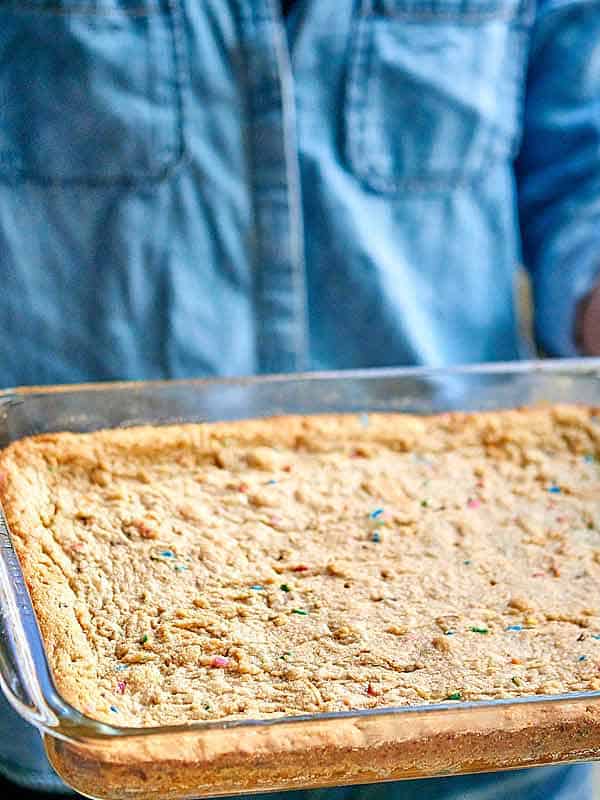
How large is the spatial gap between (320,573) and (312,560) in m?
0.02

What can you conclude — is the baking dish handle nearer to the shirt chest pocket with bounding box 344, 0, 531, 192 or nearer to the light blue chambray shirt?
the light blue chambray shirt

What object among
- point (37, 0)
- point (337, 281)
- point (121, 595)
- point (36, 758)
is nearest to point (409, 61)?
point (337, 281)

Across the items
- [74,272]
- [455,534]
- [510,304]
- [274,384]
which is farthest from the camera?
[510,304]

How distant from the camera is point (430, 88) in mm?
1039

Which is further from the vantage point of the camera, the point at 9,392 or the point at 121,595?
the point at 9,392

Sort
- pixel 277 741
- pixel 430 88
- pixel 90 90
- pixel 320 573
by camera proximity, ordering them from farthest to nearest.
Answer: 1. pixel 430 88
2. pixel 90 90
3. pixel 320 573
4. pixel 277 741

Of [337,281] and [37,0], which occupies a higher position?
[37,0]

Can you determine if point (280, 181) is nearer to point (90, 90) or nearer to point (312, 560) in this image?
point (90, 90)

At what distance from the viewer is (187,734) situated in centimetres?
47

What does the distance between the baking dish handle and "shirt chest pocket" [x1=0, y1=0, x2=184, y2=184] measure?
51 cm

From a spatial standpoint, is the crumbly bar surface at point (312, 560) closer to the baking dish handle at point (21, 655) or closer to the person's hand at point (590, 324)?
the baking dish handle at point (21, 655)

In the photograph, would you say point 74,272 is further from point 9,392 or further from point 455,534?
point 455,534

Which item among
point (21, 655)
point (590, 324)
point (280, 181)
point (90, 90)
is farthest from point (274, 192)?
point (21, 655)

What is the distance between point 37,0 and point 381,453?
1.73 ft
